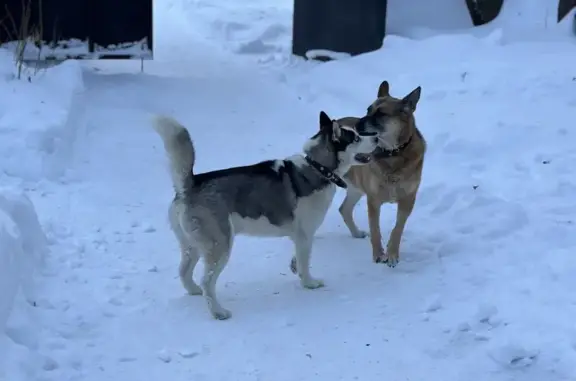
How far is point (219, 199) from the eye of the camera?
4.51 meters

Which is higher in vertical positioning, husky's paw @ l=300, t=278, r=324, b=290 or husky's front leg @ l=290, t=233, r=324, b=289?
husky's front leg @ l=290, t=233, r=324, b=289

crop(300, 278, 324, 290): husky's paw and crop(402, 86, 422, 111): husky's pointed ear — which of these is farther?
crop(402, 86, 422, 111): husky's pointed ear

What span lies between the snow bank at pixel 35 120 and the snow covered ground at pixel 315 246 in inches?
0.9

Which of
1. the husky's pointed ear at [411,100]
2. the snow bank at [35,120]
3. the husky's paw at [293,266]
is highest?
the husky's pointed ear at [411,100]

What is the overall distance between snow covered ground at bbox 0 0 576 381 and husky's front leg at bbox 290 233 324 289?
76 millimetres

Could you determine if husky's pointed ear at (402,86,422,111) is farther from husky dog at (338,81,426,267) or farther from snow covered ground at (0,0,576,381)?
snow covered ground at (0,0,576,381)

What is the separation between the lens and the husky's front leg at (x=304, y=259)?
4906mm

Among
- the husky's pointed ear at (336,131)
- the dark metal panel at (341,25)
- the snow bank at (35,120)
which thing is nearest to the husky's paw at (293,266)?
the husky's pointed ear at (336,131)

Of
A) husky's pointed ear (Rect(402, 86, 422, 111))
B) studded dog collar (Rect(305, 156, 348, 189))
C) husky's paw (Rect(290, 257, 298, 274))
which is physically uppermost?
husky's pointed ear (Rect(402, 86, 422, 111))

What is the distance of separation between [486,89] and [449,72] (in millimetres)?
796

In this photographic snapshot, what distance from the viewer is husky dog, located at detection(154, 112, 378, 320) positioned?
446 cm

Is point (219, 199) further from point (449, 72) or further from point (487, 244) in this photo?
point (449, 72)

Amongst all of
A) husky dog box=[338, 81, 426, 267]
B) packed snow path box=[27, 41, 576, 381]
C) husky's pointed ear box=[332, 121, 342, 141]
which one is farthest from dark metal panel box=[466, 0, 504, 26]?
husky's pointed ear box=[332, 121, 342, 141]

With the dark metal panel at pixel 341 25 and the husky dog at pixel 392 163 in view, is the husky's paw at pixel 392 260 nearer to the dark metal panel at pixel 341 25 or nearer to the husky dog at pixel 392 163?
the husky dog at pixel 392 163
